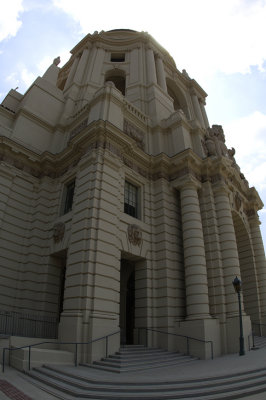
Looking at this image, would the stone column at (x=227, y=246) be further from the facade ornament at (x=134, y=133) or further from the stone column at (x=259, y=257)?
the stone column at (x=259, y=257)

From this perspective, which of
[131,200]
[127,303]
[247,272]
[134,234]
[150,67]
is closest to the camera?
[134,234]

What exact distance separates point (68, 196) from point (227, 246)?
1132 cm

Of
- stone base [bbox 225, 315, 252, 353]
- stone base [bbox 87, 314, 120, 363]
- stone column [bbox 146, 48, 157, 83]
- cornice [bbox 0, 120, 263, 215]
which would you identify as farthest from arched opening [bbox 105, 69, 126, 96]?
stone base [bbox 87, 314, 120, 363]

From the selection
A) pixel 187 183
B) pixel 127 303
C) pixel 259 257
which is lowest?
pixel 127 303

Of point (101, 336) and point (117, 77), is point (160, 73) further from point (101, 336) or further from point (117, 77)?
point (101, 336)

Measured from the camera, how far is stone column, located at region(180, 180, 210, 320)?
16.1 metres

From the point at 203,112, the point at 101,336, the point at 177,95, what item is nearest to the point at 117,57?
the point at 177,95

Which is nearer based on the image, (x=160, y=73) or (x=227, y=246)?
(x=227, y=246)

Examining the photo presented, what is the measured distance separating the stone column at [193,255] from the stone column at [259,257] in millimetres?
9730

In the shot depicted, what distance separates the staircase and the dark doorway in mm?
3177

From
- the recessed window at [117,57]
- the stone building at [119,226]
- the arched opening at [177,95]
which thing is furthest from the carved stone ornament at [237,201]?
the recessed window at [117,57]

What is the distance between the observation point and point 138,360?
12.1 metres

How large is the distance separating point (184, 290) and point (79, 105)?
18576 millimetres

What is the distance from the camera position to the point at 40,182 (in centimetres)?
2080
